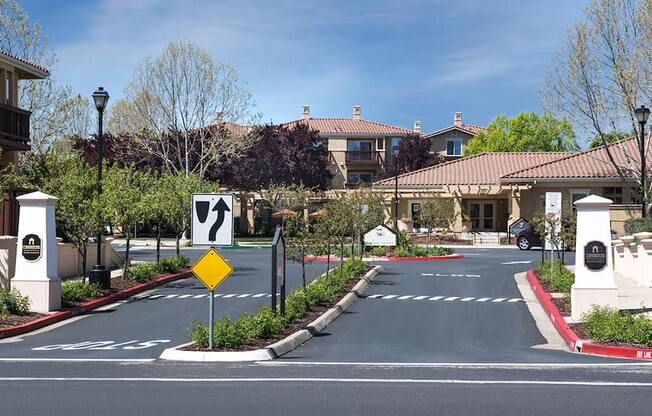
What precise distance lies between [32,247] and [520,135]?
210 ft

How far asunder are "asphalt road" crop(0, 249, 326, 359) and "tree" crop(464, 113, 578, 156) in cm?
5084

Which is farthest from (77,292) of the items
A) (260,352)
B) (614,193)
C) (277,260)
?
(614,193)

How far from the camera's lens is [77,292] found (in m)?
21.7

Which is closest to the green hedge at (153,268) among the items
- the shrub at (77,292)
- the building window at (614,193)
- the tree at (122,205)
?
the tree at (122,205)

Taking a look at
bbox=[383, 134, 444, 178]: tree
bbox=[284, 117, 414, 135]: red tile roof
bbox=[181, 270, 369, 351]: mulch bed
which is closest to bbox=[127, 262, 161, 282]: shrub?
bbox=[181, 270, 369, 351]: mulch bed

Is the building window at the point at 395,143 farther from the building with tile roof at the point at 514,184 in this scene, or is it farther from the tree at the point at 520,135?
the building with tile roof at the point at 514,184

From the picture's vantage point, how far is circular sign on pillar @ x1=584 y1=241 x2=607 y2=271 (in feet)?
56.6

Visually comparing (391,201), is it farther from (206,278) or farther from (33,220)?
(206,278)

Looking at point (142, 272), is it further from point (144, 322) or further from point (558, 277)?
point (558, 277)

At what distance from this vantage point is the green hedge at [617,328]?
14328mm

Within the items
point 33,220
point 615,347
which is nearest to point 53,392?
point 615,347

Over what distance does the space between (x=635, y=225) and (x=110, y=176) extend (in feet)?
59.5

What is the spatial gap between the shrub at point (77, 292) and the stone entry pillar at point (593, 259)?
39.2ft

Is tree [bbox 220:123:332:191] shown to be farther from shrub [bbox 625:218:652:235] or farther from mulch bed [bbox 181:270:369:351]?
mulch bed [bbox 181:270:369:351]
